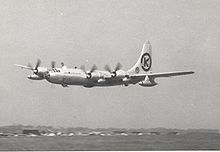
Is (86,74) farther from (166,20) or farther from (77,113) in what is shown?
(166,20)

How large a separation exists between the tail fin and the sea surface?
3.70 ft

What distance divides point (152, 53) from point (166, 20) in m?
0.66

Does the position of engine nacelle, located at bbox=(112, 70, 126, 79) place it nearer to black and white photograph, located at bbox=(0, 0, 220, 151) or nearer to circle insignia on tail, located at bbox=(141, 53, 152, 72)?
black and white photograph, located at bbox=(0, 0, 220, 151)

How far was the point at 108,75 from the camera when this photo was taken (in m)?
6.77

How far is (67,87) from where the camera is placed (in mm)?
6750

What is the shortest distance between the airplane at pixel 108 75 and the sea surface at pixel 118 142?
915mm

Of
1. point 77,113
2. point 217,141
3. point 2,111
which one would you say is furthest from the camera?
point 217,141

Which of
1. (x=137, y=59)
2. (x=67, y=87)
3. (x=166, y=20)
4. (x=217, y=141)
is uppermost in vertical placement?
(x=166, y=20)

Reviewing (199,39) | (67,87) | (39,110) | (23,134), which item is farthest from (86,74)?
(199,39)

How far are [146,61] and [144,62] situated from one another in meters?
0.06

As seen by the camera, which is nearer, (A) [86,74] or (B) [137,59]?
(A) [86,74]

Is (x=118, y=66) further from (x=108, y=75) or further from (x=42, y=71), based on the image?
(x=42, y=71)

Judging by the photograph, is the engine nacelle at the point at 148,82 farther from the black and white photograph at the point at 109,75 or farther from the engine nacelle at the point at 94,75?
the engine nacelle at the point at 94,75

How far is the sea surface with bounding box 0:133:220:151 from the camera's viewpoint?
21.2 feet
